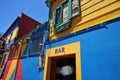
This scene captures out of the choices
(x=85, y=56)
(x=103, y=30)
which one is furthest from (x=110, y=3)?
(x=85, y=56)

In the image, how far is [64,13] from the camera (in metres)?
6.17

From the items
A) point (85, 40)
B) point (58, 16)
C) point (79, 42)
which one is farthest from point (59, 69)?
point (58, 16)

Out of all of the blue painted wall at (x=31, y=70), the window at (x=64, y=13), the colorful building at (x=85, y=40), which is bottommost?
the blue painted wall at (x=31, y=70)

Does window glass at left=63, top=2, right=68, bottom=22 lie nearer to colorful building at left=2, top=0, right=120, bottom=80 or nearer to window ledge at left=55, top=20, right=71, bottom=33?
colorful building at left=2, top=0, right=120, bottom=80

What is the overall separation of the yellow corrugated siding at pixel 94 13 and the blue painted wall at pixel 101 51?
23 centimetres

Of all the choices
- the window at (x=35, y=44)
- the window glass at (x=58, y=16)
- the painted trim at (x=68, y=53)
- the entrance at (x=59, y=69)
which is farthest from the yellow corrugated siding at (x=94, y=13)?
the window at (x=35, y=44)

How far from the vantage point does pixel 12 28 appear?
51.7 ft

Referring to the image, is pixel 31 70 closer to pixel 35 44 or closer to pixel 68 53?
pixel 35 44

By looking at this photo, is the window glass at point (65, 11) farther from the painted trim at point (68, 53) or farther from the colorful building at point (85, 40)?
the painted trim at point (68, 53)

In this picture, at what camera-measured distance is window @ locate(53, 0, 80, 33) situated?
18.0 feet

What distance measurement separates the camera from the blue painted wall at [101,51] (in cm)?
347

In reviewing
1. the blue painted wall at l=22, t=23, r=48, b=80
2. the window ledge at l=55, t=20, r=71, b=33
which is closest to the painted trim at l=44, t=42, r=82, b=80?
the blue painted wall at l=22, t=23, r=48, b=80

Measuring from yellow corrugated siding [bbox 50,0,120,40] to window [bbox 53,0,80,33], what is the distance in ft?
0.74

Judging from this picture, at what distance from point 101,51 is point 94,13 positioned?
1434 millimetres
